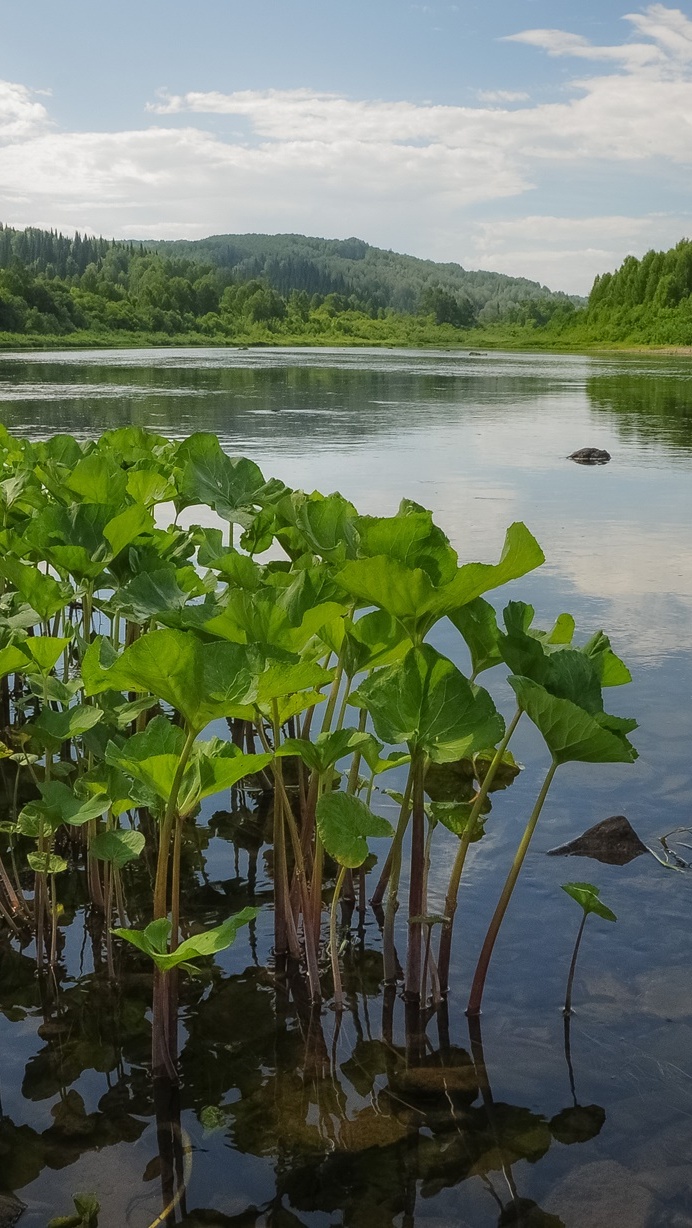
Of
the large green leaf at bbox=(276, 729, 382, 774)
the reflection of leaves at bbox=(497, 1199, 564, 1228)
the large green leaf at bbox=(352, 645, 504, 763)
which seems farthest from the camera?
the large green leaf at bbox=(276, 729, 382, 774)

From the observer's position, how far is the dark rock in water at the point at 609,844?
11.6ft

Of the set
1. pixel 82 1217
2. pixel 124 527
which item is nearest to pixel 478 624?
pixel 124 527

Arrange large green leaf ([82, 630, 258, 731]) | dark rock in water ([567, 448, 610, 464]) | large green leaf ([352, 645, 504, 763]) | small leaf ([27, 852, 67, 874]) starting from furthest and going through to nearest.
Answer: dark rock in water ([567, 448, 610, 464]) → small leaf ([27, 852, 67, 874]) → large green leaf ([352, 645, 504, 763]) → large green leaf ([82, 630, 258, 731])

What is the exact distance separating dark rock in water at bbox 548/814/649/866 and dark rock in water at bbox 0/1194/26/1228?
203 cm

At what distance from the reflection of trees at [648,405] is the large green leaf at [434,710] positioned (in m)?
15.1

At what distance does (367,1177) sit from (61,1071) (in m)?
0.76

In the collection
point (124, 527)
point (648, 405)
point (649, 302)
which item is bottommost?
point (648, 405)

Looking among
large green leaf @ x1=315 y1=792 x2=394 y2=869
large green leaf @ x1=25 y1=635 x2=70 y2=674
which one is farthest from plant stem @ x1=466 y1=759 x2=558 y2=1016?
large green leaf @ x1=25 y1=635 x2=70 y2=674

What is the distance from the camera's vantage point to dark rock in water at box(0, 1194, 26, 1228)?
202cm

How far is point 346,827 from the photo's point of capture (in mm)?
2445

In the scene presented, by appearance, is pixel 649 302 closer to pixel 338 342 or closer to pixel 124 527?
pixel 338 342

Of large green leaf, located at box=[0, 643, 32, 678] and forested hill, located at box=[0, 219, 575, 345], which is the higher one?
forested hill, located at box=[0, 219, 575, 345]

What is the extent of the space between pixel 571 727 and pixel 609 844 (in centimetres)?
147

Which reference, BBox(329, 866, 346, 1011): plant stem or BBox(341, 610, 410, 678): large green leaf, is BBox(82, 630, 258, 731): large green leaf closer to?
BBox(341, 610, 410, 678): large green leaf
